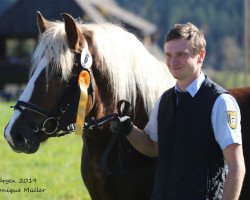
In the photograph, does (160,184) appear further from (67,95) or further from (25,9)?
(25,9)

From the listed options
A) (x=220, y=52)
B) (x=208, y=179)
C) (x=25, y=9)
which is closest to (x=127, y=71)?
(x=208, y=179)

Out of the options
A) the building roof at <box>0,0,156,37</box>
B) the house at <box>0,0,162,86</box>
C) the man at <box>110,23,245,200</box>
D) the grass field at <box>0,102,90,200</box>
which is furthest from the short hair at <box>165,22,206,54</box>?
the house at <box>0,0,162,86</box>

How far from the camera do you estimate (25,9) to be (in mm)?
36469

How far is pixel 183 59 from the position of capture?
3.57m

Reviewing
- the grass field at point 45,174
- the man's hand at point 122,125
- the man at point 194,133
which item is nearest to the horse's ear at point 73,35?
the man's hand at point 122,125

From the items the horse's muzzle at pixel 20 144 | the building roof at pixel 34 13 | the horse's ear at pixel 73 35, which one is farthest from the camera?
the building roof at pixel 34 13

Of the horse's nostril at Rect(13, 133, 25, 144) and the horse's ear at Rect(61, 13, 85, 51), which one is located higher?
the horse's ear at Rect(61, 13, 85, 51)

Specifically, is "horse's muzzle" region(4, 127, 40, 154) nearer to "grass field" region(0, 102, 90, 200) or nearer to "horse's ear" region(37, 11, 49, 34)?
"horse's ear" region(37, 11, 49, 34)

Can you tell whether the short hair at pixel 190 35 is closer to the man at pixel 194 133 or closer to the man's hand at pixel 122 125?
the man at pixel 194 133

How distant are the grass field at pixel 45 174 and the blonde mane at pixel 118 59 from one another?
1705 millimetres

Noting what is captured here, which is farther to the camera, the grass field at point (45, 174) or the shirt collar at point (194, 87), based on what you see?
the grass field at point (45, 174)

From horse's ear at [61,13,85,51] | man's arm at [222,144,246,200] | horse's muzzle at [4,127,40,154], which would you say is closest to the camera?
man's arm at [222,144,246,200]

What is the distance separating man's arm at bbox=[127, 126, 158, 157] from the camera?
4023 mm

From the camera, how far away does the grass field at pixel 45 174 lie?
7.52 meters
